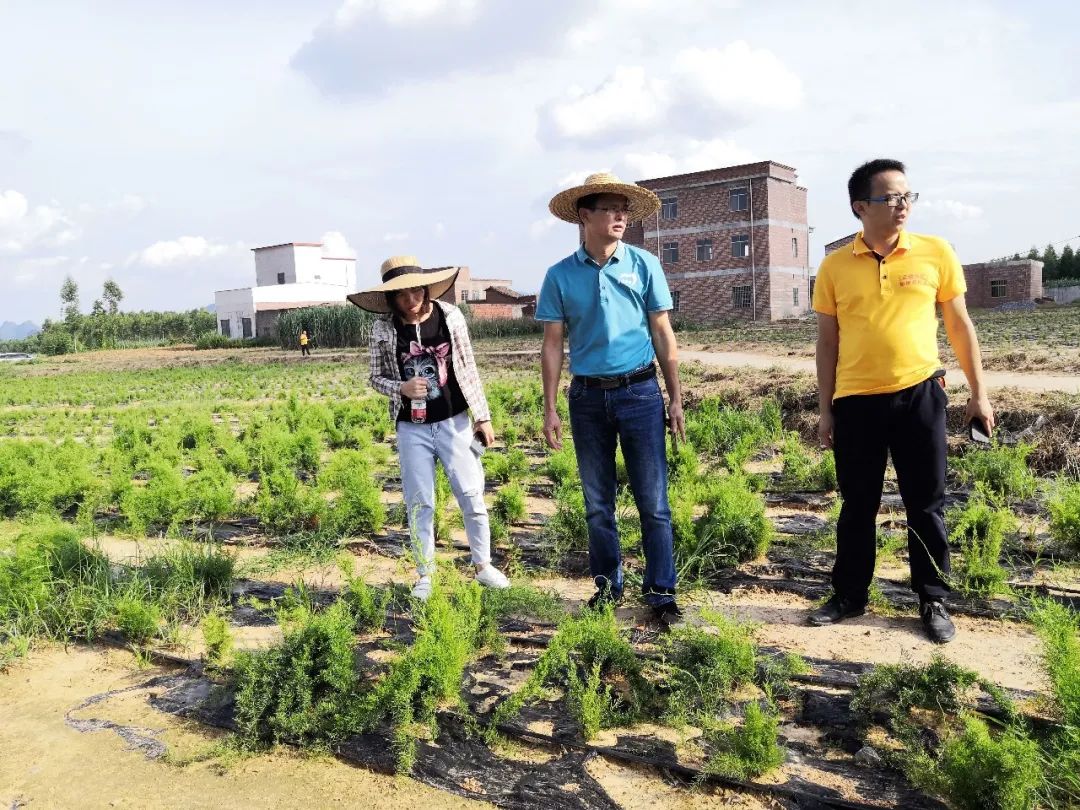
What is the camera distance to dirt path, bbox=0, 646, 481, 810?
2.39m

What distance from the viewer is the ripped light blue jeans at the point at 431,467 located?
12.2 feet

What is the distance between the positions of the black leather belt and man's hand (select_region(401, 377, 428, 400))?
70 centimetres

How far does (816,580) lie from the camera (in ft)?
13.0

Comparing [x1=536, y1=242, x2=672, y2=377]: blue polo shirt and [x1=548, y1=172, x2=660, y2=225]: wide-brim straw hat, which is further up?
[x1=548, y1=172, x2=660, y2=225]: wide-brim straw hat

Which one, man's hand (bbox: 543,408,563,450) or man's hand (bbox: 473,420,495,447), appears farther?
man's hand (bbox: 473,420,495,447)

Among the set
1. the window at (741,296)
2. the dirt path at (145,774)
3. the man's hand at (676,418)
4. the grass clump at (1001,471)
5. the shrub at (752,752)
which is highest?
the window at (741,296)

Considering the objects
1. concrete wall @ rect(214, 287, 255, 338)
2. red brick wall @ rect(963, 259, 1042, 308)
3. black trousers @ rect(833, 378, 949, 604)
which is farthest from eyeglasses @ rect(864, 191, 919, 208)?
concrete wall @ rect(214, 287, 255, 338)

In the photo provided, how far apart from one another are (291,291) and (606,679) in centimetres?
4951

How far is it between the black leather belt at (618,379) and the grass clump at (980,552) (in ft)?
→ 5.19

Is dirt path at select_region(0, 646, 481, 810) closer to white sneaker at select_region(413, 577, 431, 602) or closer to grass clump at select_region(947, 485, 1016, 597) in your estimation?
white sneaker at select_region(413, 577, 431, 602)

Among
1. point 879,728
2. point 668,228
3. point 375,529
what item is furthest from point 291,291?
point 879,728

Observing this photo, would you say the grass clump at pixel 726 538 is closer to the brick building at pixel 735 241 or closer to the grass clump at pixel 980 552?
the grass clump at pixel 980 552

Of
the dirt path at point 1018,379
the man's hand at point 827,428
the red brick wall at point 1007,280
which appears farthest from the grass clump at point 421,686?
the red brick wall at point 1007,280

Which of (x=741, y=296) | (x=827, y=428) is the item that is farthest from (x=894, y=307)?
(x=741, y=296)
